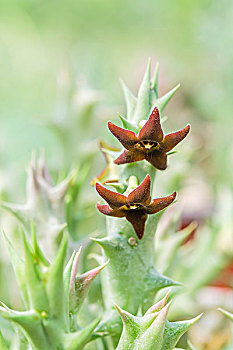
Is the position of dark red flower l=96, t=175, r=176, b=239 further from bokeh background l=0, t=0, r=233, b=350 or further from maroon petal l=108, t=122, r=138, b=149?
bokeh background l=0, t=0, r=233, b=350

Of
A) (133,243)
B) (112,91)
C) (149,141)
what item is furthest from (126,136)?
(112,91)

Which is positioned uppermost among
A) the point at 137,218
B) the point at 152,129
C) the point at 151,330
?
the point at 152,129

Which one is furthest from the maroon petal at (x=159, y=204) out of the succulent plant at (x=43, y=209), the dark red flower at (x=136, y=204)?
the succulent plant at (x=43, y=209)

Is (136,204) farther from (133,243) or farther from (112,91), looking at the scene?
(112,91)

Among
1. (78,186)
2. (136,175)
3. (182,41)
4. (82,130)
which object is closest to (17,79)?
(182,41)

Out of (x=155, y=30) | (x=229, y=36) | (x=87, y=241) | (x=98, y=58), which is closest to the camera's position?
(x=87, y=241)

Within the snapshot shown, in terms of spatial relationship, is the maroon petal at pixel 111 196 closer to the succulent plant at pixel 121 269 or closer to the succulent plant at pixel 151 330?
the succulent plant at pixel 121 269

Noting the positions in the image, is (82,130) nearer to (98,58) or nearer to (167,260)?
(167,260)
